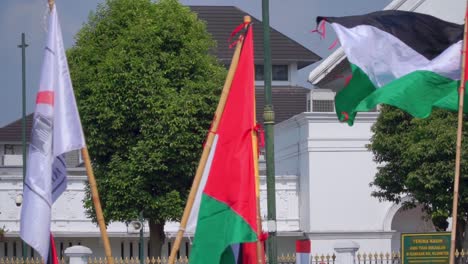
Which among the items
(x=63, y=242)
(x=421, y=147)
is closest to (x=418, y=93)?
(x=421, y=147)

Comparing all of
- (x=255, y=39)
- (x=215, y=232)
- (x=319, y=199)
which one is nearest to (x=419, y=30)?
(x=215, y=232)

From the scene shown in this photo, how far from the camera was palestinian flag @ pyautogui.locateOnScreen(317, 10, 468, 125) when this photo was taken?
41.2ft

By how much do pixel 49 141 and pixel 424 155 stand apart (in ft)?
60.3

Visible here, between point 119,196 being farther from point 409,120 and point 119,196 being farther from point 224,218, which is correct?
point 224,218

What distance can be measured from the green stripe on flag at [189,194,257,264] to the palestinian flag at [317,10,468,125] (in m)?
1.75

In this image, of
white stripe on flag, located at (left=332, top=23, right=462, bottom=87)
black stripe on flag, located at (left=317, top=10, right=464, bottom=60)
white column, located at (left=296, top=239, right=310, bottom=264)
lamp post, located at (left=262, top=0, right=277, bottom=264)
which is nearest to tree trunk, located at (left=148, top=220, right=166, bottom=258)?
white column, located at (left=296, top=239, right=310, bottom=264)

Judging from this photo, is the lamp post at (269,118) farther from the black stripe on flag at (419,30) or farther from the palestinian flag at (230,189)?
the palestinian flag at (230,189)

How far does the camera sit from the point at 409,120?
30.3 meters

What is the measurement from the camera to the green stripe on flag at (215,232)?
39.1 feet

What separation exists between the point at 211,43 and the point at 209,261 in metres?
22.7

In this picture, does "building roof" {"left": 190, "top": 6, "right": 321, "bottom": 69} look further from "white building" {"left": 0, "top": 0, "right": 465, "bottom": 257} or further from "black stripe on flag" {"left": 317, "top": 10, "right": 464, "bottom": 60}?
"black stripe on flag" {"left": 317, "top": 10, "right": 464, "bottom": 60}

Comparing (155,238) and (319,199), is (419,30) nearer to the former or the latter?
(155,238)

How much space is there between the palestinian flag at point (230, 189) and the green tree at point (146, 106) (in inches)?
778

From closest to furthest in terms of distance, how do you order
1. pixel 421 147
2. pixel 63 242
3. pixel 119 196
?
pixel 421 147, pixel 119 196, pixel 63 242
